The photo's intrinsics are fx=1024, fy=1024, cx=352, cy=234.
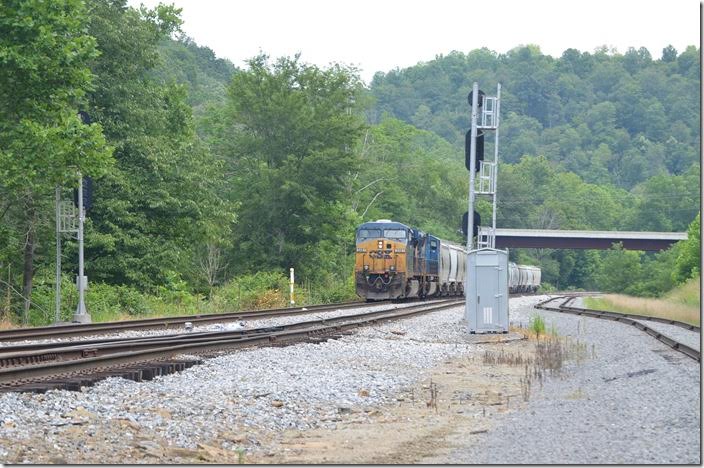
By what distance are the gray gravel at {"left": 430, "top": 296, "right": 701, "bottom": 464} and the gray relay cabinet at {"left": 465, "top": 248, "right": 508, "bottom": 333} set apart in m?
→ 7.28

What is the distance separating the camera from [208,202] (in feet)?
124

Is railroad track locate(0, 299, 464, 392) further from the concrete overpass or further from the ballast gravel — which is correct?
the concrete overpass

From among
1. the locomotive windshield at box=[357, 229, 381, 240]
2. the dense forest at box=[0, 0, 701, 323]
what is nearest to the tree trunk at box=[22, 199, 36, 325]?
the dense forest at box=[0, 0, 701, 323]

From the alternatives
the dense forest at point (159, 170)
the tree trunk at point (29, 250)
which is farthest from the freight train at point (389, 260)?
the tree trunk at point (29, 250)

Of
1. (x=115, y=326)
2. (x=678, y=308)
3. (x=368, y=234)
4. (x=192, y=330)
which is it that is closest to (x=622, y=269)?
(x=368, y=234)

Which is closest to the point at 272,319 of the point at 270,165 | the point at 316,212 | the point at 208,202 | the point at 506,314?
the point at 506,314

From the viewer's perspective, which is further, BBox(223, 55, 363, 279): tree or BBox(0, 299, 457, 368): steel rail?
BBox(223, 55, 363, 279): tree

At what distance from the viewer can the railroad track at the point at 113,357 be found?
443 inches

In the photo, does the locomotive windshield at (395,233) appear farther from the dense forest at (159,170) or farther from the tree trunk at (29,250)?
the tree trunk at (29,250)

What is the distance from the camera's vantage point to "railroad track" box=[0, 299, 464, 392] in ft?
36.9

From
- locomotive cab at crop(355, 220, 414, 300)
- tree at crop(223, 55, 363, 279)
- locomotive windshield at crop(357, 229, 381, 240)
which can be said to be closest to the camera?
locomotive cab at crop(355, 220, 414, 300)

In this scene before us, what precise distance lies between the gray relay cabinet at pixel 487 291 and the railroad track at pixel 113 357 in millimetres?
4875

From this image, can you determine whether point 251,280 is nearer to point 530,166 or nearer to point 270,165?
point 270,165

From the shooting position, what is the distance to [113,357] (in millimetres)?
13477
